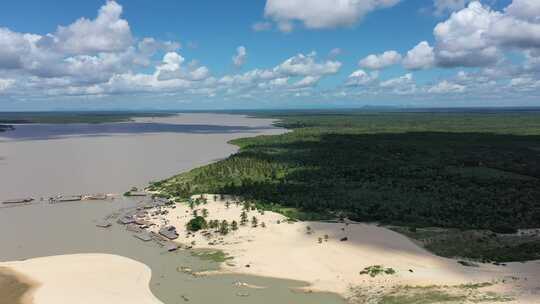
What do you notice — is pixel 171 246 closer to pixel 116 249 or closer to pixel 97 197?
pixel 116 249

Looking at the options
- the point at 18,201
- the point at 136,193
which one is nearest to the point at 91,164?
the point at 136,193

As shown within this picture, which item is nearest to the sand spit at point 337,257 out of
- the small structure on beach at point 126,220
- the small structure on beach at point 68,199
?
the small structure on beach at point 126,220

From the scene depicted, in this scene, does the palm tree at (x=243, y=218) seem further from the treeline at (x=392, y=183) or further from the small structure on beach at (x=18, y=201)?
the small structure on beach at (x=18, y=201)

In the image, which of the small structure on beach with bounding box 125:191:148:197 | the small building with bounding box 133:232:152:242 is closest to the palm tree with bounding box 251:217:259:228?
the small building with bounding box 133:232:152:242

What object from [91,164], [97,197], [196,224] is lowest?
[97,197]

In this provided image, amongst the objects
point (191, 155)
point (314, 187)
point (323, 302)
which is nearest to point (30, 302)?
point (323, 302)

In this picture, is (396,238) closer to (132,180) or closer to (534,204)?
(534,204)
